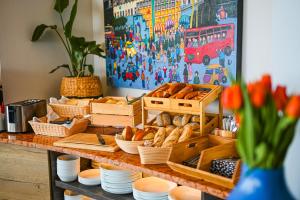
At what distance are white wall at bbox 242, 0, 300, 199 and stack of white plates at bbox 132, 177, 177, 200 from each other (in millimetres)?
570

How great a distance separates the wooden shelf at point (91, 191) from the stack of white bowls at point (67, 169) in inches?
1.2

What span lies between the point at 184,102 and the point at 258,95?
897 millimetres

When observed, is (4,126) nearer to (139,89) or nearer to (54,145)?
(54,145)

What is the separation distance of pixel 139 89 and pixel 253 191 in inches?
65.5

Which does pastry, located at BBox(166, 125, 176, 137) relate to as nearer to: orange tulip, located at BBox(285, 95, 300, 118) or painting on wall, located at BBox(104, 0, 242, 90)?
painting on wall, located at BBox(104, 0, 242, 90)

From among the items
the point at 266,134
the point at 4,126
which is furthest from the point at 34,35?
the point at 266,134

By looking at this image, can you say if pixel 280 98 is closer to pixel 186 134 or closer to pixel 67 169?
pixel 186 134

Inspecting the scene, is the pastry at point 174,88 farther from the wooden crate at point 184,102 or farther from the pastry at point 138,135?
the pastry at point 138,135

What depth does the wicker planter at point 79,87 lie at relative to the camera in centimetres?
240

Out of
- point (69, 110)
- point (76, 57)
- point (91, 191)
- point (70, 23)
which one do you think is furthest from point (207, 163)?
point (70, 23)

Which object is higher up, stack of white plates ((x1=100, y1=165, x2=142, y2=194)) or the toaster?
the toaster

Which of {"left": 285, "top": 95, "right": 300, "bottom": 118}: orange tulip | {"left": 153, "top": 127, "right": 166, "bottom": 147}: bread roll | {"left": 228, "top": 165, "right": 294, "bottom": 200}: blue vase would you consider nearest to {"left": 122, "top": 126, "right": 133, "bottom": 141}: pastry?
{"left": 153, "top": 127, "right": 166, "bottom": 147}: bread roll

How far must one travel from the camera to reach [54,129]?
6.46 feet

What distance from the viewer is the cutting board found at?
1724 millimetres
